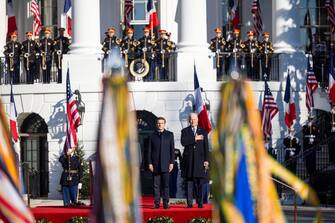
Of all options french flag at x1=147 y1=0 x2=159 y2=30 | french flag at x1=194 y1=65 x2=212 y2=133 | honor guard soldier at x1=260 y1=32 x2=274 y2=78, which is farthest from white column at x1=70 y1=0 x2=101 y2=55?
honor guard soldier at x1=260 y1=32 x2=274 y2=78

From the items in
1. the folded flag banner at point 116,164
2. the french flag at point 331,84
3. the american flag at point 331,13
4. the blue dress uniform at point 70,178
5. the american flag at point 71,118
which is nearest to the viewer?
the folded flag banner at point 116,164

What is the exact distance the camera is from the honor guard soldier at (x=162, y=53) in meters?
35.9

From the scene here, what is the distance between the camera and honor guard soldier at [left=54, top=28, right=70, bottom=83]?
36469 millimetres

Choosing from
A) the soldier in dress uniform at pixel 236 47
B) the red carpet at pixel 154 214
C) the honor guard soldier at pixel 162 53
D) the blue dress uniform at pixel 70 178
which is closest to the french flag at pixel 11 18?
the honor guard soldier at pixel 162 53

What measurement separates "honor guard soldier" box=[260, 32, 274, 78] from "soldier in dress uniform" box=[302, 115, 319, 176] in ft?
6.81

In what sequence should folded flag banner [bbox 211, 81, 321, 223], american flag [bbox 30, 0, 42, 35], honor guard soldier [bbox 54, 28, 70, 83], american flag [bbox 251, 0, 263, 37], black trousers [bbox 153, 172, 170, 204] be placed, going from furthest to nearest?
american flag [bbox 251, 0, 263, 37], american flag [bbox 30, 0, 42, 35], honor guard soldier [bbox 54, 28, 70, 83], black trousers [bbox 153, 172, 170, 204], folded flag banner [bbox 211, 81, 321, 223]

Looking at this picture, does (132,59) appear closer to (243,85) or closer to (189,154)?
(189,154)

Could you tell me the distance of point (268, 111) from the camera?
34188 mm

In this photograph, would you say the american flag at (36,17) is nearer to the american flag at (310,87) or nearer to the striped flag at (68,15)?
the striped flag at (68,15)

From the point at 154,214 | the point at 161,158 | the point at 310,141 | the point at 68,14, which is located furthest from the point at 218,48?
the point at 154,214

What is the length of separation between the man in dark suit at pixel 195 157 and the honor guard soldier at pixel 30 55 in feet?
47.6

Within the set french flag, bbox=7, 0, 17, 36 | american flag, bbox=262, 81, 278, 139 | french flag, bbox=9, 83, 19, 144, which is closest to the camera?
french flag, bbox=9, 83, 19, 144

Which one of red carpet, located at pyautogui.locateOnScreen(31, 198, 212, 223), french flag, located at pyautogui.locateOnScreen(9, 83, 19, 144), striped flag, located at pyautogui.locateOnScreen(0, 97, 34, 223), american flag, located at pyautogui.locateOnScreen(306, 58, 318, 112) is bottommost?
red carpet, located at pyautogui.locateOnScreen(31, 198, 212, 223)

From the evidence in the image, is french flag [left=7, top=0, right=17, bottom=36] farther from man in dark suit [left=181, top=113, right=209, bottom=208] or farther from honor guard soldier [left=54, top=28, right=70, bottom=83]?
man in dark suit [left=181, top=113, right=209, bottom=208]
